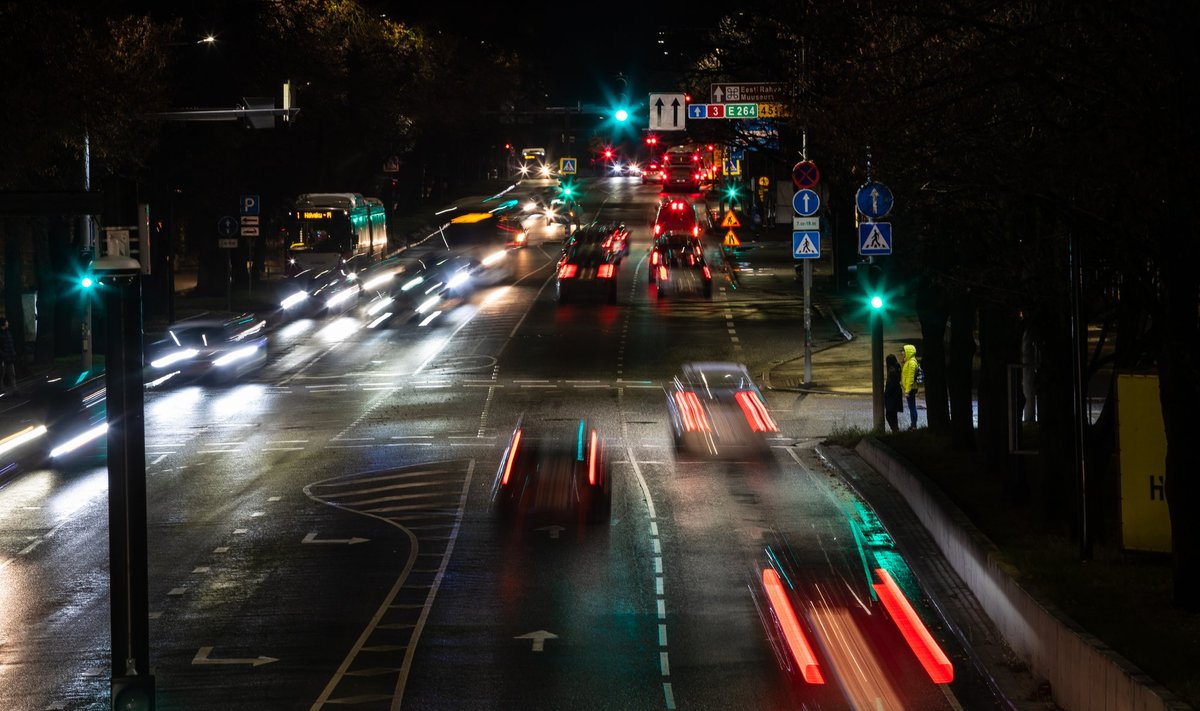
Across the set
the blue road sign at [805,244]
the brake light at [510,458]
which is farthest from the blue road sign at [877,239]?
the blue road sign at [805,244]

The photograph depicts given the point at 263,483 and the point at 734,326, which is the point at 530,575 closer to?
the point at 263,483

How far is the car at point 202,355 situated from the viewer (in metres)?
37.2

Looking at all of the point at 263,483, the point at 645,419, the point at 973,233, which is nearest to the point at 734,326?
the point at 645,419

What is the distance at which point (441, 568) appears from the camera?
1878cm

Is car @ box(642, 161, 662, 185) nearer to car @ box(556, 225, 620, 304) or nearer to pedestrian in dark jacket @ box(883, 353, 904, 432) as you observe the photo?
car @ box(556, 225, 620, 304)

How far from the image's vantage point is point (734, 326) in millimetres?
46656

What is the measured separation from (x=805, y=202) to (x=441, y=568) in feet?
58.3

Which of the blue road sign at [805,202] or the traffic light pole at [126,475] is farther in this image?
the blue road sign at [805,202]

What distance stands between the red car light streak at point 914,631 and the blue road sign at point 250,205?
123ft

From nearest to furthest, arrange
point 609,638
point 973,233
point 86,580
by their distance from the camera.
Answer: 1. point 609,638
2. point 86,580
3. point 973,233

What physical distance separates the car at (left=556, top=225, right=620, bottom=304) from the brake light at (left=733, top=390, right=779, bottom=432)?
2208 cm

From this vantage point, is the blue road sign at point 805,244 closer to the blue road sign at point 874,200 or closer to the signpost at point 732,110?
the signpost at point 732,110

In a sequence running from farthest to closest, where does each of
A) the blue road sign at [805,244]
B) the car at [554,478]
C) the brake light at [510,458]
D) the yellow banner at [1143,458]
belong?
the blue road sign at [805,244], the brake light at [510,458], the car at [554,478], the yellow banner at [1143,458]

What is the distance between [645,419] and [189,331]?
40.4ft
